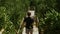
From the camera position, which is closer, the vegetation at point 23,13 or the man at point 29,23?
the vegetation at point 23,13

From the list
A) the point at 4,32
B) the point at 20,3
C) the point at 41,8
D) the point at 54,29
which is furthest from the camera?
the point at 20,3

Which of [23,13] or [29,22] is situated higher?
[23,13]

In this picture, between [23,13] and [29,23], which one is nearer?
[29,23]

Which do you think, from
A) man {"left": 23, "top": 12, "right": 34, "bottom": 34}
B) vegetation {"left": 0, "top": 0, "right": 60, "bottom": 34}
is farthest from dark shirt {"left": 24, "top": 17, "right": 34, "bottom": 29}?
vegetation {"left": 0, "top": 0, "right": 60, "bottom": 34}

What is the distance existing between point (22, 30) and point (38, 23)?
67 centimetres

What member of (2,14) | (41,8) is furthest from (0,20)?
(41,8)

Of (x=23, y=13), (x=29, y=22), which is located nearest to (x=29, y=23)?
(x=29, y=22)

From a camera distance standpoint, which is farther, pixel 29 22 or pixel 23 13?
pixel 23 13

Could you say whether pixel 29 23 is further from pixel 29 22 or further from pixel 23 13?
pixel 23 13

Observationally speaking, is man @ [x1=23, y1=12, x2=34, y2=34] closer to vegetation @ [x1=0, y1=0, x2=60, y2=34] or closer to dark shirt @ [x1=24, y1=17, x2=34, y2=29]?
dark shirt @ [x1=24, y1=17, x2=34, y2=29]

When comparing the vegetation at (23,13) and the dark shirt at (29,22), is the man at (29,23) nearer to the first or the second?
the dark shirt at (29,22)

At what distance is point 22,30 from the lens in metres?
6.40

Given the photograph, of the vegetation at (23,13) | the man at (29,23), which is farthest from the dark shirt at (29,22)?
the vegetation at (23,13)

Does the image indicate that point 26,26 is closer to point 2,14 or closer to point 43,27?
point 43,27
